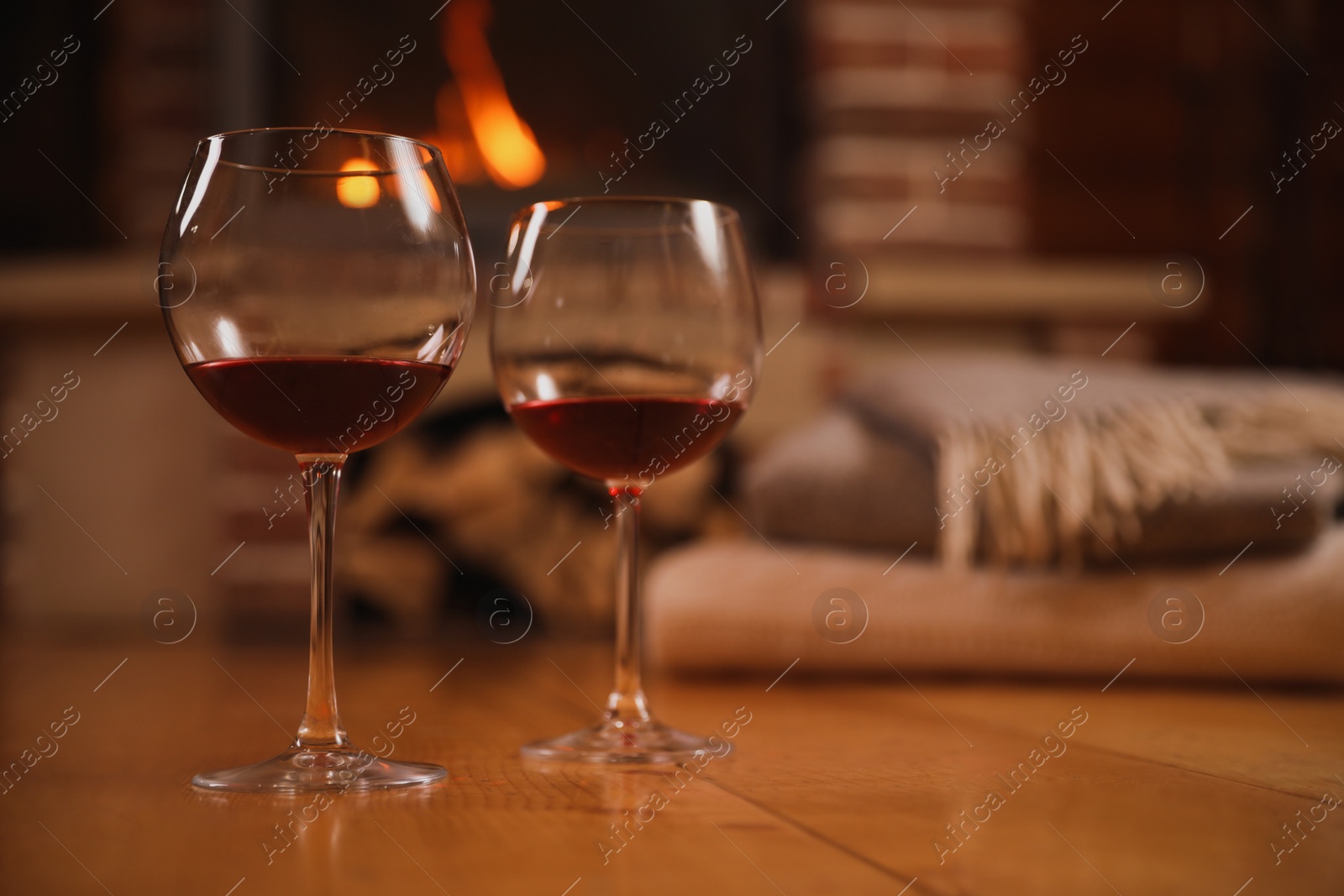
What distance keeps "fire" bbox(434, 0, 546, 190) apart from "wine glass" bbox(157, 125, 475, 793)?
1.51 m

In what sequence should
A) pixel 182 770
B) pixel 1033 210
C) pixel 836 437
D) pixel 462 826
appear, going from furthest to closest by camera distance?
pixel 1033 210 < pixel 836 437 < pixel 182 770 < pixel 462 826

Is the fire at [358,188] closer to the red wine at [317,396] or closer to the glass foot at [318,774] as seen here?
the red wine at [317,396]

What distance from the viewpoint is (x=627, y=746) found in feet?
2.29

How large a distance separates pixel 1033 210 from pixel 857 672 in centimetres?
201

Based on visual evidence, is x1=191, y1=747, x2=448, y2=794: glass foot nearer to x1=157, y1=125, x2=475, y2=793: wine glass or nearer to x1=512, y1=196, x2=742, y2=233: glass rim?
x1=157, y1=125, x2=475, y2=793: wine glass

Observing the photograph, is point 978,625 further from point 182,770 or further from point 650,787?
point 182,770

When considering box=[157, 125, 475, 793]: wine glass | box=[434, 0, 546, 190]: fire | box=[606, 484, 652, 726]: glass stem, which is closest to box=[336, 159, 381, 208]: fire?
box=[157, 125, 475, 793]: wine glass

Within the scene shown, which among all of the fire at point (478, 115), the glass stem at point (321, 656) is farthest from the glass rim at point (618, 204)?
the fire at point (478, 115)

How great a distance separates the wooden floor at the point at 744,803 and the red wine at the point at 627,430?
171 millimetres

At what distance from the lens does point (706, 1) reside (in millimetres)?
2123

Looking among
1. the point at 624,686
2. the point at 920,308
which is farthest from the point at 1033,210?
the point at 624,686

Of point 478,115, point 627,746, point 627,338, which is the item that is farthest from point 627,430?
point 478,115

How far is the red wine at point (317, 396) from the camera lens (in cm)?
61

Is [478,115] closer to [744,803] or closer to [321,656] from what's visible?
[321,656]
